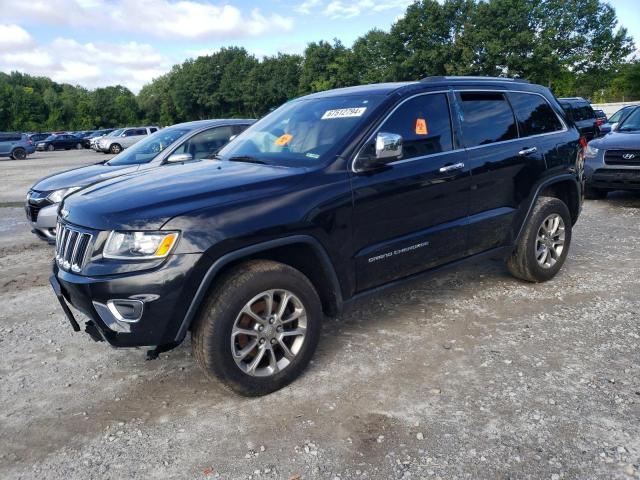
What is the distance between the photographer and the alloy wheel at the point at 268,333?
3.10 metres

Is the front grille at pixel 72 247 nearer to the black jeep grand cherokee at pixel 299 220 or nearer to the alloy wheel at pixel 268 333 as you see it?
the black jeep grand cherokee at pixel 299 220

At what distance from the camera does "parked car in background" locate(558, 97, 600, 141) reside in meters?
15.8

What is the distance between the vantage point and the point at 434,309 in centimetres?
456

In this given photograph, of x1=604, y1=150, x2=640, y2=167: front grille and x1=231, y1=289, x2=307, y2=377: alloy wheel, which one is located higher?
x1=604, y1=150, x2=640, y2=167: front grille

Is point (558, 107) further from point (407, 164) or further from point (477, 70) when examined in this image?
point (477, 70)

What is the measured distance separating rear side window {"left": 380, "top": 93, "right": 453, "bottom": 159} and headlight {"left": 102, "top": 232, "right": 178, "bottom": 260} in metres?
1.72

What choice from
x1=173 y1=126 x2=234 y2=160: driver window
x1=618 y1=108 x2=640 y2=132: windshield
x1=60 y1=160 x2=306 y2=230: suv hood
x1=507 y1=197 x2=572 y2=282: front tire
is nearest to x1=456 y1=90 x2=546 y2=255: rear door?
x1=507 y1=197 x2=572 y2=282: front tire

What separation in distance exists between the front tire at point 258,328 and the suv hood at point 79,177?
406cm

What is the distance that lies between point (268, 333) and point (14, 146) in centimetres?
3427

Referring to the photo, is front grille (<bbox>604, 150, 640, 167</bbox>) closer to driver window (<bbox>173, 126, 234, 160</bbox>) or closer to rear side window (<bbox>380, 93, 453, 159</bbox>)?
rear side window (<bbox>380, 93, 453, 159</bbox>)

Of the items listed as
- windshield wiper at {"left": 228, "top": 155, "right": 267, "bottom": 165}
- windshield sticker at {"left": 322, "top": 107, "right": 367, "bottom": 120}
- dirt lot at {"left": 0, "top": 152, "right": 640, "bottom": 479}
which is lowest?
dirt lot at {"left": 0, "top": 152, "right": 640, "bottom": 479}

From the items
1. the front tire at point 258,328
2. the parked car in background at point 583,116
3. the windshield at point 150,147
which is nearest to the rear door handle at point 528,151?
the front tire at point 258,328

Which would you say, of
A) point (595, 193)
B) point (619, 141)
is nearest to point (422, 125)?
point (619, 141)

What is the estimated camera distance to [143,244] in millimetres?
2805
